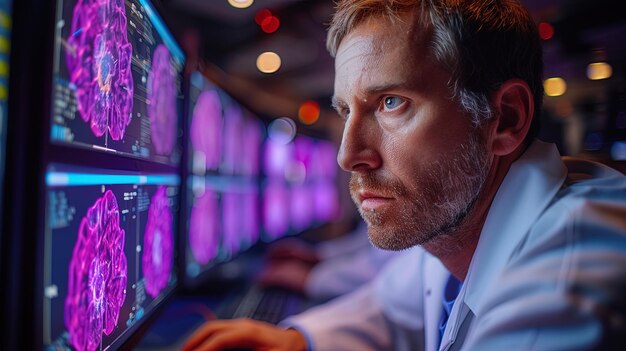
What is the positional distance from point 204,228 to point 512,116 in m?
0.97

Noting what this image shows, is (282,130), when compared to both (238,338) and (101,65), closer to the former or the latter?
(238,338)

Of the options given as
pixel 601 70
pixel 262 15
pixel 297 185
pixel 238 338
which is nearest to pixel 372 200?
pixel 238 338

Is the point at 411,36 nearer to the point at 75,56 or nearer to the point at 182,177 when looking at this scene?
the point at 75,56

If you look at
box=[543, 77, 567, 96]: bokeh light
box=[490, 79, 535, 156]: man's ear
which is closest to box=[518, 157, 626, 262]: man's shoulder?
box=[490, 79, 535, 156]: man's ear

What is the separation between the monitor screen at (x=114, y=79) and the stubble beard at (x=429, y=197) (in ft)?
1.38

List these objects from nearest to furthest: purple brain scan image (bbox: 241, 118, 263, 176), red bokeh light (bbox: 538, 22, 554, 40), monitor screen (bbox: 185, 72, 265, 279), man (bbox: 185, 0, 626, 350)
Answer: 1. man (bbox: 185, 0, 626, 350)
2. monitor screen (bbox: 185, 72, 265, 279)
3. red bokeh light (bbox: 538, 22, 554, 40)
4. purple brain scan image (bbox: 241, 118, 263, 176)

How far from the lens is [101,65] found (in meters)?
0.62

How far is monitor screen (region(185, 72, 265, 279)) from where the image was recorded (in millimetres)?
1320

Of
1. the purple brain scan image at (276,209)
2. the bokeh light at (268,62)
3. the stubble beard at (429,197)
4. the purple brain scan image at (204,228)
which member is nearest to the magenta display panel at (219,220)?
the purple brain scan image at (204,228)

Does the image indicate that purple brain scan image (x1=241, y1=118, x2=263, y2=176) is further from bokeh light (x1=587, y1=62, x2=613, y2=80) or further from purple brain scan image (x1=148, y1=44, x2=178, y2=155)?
bokeh light (x1=587, y1=62, x2=613, y2=80)

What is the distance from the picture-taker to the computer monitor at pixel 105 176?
503mm

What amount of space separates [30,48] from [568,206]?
72 centimetres

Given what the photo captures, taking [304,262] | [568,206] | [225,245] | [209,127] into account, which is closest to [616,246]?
[568,206]

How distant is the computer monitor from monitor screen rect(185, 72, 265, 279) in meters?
0.28
